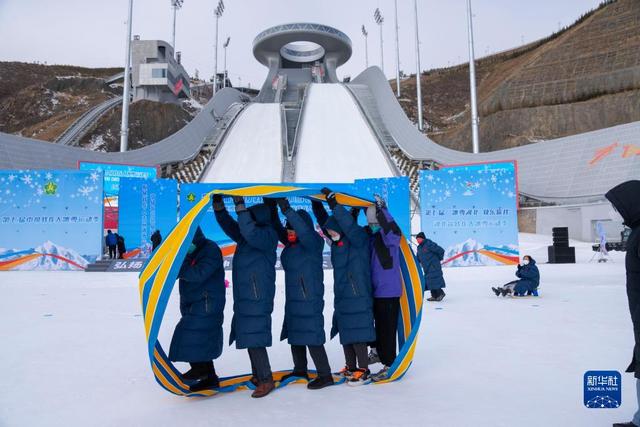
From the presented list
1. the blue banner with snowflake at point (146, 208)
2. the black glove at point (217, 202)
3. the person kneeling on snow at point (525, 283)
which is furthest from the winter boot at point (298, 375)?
the blue banner with snowflake at point (146, 208)

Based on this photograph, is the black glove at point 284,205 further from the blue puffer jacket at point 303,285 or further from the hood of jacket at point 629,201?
the hood of jacket at point 629,201

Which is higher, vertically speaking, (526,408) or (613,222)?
(613,222)

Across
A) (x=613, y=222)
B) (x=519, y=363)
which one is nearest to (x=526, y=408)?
(x=519, y=363)

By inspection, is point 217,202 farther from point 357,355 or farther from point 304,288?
Answer: point 357,355

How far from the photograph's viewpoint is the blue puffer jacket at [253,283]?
3.23 m

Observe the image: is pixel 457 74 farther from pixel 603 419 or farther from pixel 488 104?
pixel 603 419

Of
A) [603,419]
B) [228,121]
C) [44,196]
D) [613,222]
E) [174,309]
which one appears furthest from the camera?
[228,121]

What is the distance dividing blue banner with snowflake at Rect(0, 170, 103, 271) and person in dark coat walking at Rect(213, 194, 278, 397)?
1062 cm

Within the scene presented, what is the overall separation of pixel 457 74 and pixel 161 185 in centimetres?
5912

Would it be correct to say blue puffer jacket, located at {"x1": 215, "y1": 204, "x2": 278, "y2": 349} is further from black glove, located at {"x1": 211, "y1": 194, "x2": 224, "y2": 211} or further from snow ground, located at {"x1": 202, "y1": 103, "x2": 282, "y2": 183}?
snow ground, located at {"x1": 202, "y1": 103, "x2": 282, "y2": 183}

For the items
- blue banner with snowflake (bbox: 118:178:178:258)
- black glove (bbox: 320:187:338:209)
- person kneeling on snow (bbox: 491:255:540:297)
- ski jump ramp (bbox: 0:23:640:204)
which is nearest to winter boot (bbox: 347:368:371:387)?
black glove (bbox: 320:187:338:209)

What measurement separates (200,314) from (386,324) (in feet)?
4.67

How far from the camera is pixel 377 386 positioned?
11.4ft

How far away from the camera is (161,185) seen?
13.3m
